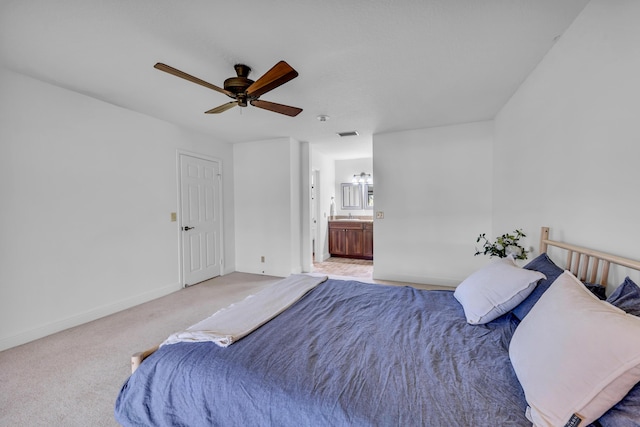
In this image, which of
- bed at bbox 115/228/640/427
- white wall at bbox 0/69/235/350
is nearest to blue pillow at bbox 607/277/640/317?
bed at bbox 115/228/640/427

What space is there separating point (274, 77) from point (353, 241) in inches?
173

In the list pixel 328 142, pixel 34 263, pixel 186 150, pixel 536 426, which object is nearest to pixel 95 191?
pixel 34 263

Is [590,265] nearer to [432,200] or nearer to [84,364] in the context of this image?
[432,200]

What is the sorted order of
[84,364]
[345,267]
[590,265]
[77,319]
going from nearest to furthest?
[590,265]
[84,364]
[77,319]
[345,267]

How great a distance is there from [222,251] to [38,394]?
9.34ft

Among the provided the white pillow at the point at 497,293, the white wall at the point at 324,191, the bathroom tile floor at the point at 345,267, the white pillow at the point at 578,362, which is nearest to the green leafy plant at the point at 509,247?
the white pillow at the point at 497,293

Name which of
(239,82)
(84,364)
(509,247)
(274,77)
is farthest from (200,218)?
(509,247)

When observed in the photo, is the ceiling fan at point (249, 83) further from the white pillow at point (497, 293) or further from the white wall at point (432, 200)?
the white wall at point (432, 200)

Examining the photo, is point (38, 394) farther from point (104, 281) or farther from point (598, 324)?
point (598, 324)

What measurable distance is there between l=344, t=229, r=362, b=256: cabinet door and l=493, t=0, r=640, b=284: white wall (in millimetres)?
3476

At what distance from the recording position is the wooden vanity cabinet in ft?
18.5

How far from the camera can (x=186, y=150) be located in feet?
12.5

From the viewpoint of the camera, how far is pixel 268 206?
4.50 metres

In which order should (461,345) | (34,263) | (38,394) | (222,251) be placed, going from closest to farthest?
(461,345), (38,394), (34,263), (222,251)
